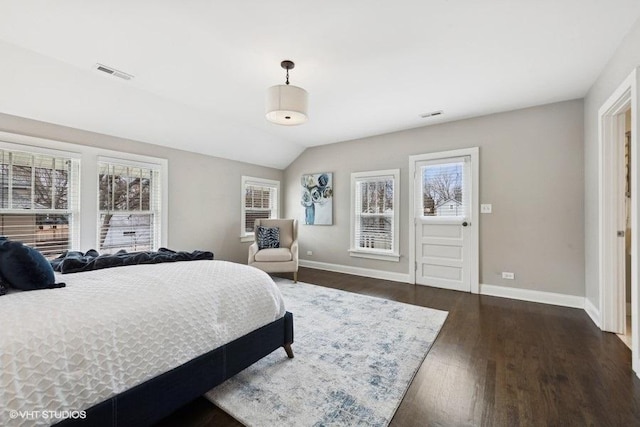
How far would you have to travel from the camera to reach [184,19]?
195 cm

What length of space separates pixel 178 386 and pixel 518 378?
2.20 metres

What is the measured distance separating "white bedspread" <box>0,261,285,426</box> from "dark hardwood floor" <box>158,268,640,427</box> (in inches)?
20.4

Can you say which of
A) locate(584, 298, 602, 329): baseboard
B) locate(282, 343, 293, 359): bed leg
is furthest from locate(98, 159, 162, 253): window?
locate(584, 298, 602, 329): baseboard

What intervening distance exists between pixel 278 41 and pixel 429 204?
10.5 ft

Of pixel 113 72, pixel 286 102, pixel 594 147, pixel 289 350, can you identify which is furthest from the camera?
pixel 594 147

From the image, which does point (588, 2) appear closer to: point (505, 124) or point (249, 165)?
point (505, 124)

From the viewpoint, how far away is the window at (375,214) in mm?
4613

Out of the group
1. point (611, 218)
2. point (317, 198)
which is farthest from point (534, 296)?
point (317, 198)

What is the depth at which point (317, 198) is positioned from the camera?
18.1 feet

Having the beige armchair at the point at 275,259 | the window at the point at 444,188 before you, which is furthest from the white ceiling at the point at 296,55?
the beige armchair at the point at 275,259

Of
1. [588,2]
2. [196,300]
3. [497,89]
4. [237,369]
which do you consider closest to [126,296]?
[196,300]

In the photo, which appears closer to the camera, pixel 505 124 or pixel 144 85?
pixel 144 85

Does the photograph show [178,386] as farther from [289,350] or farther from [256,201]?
[256,201]

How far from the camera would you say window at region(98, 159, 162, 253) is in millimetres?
3600
